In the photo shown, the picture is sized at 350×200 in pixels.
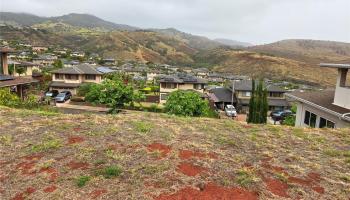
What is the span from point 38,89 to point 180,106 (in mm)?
30244

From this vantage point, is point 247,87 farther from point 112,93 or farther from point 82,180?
point 82,180

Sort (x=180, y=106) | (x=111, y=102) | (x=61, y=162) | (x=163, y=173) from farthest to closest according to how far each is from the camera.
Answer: (x=111, y=102)
(x=180, y=106)
(x=61, y=162)
(x=163, y=173)

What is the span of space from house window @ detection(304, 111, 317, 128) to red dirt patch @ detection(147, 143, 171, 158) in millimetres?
9831

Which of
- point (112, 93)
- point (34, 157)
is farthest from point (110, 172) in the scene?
point (112, 93)

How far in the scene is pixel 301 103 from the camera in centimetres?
1609

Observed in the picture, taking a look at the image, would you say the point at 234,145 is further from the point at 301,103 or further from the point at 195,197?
the point at 301,103

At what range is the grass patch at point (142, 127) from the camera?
944cm

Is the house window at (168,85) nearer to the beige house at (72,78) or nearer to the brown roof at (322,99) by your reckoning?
the beige house at (72,78)

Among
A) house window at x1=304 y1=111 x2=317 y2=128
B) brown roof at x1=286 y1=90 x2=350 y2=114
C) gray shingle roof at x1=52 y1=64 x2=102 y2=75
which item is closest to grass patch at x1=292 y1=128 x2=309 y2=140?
brown roof at x1=286 y1=90 x2=350 y2=114

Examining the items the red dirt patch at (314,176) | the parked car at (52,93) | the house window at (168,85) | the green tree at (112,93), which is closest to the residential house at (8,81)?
the green tree at (112,93)

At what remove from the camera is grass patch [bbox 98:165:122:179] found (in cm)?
618

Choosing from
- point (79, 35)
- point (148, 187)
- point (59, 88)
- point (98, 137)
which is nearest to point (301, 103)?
point (98, 137)

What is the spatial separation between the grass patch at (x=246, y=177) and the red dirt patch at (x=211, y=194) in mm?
294

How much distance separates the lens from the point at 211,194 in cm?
546
